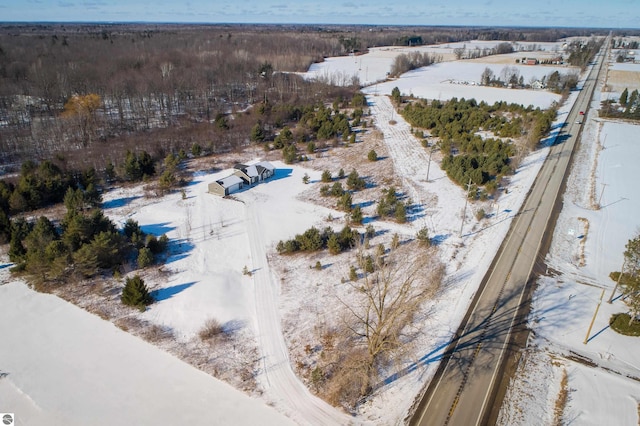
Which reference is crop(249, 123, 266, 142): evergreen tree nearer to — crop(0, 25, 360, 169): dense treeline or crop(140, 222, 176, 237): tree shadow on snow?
crop(0, 25, 360, 169): dense treeline

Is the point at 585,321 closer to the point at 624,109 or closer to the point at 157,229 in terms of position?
the point at 157,229

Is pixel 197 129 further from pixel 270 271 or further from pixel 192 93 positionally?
pixel 270 271

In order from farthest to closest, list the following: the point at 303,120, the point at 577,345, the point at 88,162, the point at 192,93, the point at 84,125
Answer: the point at 192,93 < the point at 303,120 < the point at 84,125 < the point at 88,162 < the point at 577,345

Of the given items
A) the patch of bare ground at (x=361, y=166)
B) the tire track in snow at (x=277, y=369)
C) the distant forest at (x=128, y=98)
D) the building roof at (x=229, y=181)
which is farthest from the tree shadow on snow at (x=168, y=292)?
the distant forest at (x=128, y=98)

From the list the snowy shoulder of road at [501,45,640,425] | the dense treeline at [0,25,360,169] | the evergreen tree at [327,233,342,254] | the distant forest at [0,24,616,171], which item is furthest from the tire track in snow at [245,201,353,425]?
the dense treeline at [0,25,360,169]

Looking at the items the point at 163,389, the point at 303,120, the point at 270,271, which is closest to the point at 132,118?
the point at 303,120
